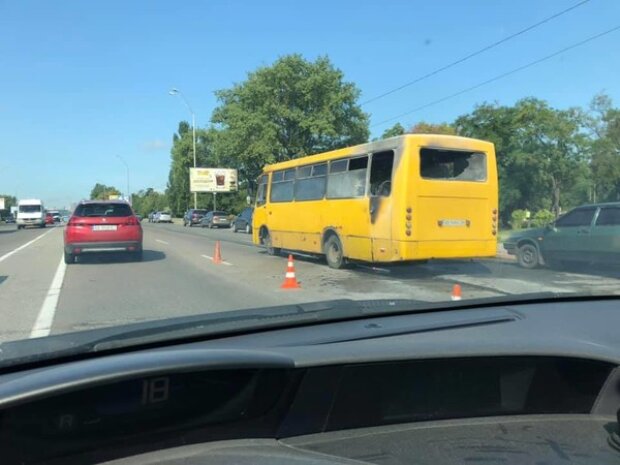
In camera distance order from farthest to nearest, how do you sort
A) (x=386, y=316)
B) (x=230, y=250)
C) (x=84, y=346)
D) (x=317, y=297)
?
(x=230, y=250) < (x=317, y=297) < (x=386, y=316) < (x=84, y=346)

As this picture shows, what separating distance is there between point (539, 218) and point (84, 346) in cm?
2953

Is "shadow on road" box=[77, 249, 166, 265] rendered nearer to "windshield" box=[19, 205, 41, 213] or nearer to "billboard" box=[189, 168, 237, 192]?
"windshield" box=[19, 205, 41, 213]

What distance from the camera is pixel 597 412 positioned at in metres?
2.75

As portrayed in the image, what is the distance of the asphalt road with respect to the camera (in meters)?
9.18

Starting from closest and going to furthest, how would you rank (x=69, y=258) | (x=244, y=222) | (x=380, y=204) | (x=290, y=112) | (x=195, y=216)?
(x=380, y=204)
(x=69, y=258)
(x=244, y=222)
(x=290, y=112)
(x=195, y=216)

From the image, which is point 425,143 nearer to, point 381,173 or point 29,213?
point 381,173

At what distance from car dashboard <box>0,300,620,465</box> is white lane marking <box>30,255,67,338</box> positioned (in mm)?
5806

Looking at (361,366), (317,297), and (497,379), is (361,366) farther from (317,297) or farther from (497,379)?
(317,297)

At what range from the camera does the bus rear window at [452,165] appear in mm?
13133

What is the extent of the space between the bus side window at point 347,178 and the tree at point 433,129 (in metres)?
31.1

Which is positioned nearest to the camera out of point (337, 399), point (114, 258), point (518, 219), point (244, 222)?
point (337, 399)

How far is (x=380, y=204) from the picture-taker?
44.0 feet

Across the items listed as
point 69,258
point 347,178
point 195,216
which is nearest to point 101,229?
point 69,258

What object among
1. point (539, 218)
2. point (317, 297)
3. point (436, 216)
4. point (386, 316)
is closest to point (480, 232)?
point (436, 216)
